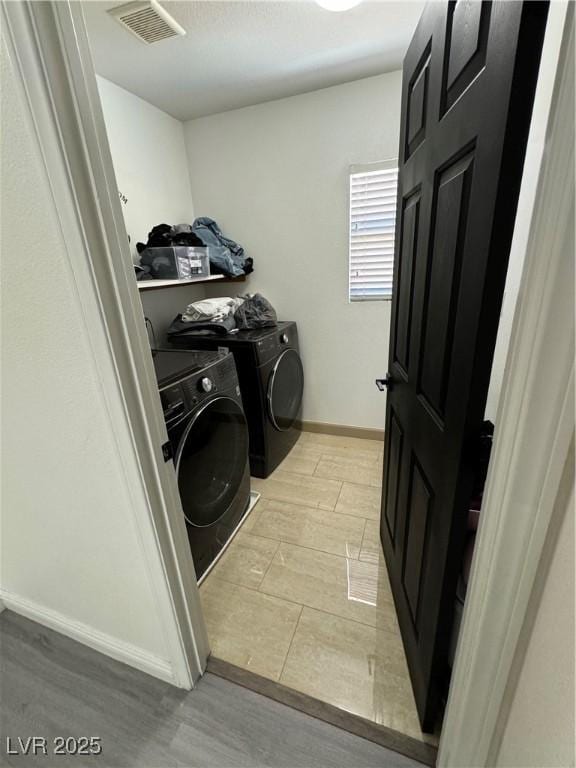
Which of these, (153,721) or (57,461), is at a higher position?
(57,461)

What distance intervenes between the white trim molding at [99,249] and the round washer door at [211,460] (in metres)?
0.32

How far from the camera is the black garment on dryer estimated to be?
7.22 ft

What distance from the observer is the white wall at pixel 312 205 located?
202 cm

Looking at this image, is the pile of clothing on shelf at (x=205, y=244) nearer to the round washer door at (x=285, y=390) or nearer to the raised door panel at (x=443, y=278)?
the round washer door at (x=285, y=390)

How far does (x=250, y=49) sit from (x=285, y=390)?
70.6 inches

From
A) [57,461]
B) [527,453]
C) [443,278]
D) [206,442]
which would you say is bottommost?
[206,442]

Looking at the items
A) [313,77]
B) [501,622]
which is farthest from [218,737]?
[313,77]

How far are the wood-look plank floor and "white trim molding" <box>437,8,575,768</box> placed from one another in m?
0.49

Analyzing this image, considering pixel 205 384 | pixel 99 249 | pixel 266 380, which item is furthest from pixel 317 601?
pixel 99 249

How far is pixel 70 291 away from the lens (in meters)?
0.74

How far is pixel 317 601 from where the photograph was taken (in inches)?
56.7

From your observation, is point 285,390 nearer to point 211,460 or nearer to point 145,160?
point 211,460

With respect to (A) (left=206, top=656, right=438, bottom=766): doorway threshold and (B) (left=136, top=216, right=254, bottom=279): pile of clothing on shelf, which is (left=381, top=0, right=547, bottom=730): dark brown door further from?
(B) (left=136, top=216, right=254, bottom=279): pile of clothing on shelf

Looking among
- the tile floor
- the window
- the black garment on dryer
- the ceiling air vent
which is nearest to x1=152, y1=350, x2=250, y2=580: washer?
the tile floor
